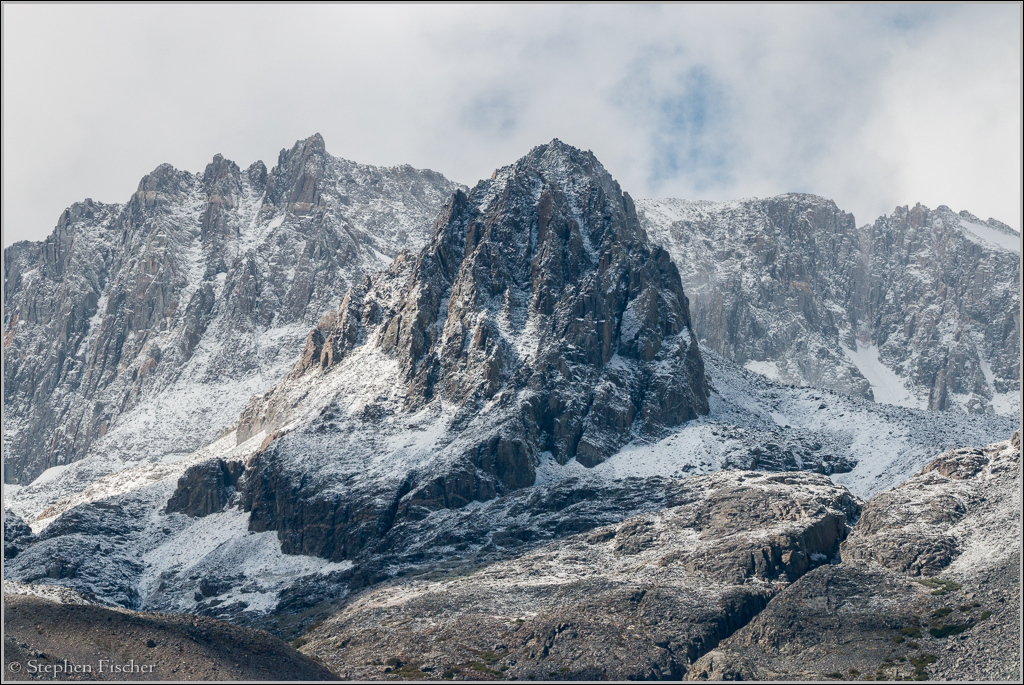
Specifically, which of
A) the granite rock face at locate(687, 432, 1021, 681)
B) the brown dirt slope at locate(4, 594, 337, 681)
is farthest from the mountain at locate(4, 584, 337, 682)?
the granite rock face at locate(687, 432, 1021, 681)

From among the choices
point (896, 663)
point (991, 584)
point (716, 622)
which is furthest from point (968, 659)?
point (716, 622)

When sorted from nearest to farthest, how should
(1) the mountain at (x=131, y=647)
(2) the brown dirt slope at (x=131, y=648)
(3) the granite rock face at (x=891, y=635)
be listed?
(2) the brown dirt slope at (x=131, y=648) → (1) the mountain at (x=131, y=647) → (3) the granite rock face at (x=891, y=635)

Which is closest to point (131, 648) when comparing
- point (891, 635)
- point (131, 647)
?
point (131, 647)

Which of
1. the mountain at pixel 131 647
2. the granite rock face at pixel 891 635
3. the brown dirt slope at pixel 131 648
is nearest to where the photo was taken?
the brown dirt slope at pixel 131 648

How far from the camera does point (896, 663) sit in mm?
171875

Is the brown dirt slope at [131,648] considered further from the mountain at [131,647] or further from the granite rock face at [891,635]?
the granite rock face at [891,635]

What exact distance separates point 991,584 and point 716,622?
42882 mm

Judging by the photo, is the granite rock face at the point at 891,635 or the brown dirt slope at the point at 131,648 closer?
the brown dirt slope at the point at 131,648

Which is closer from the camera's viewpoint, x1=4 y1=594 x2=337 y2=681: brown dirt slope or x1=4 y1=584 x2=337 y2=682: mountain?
x1=4 y1=594 x2=337 y2=681: brown dirt slope

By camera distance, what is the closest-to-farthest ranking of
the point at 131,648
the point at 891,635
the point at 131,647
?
the point at 131,648, the point at 131,647, the point at 891,635

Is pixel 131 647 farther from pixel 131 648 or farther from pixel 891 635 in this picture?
pixel 891 635

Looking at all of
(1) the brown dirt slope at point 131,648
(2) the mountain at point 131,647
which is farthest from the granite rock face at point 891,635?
(1) the brown dirt slope at point 131,648

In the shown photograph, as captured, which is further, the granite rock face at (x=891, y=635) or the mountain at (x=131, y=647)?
the granite rock face at (x=891, y=635)

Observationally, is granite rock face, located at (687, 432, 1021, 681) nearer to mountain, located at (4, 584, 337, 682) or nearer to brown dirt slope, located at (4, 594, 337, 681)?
mountain, located at (4, 584, 337, 682)
